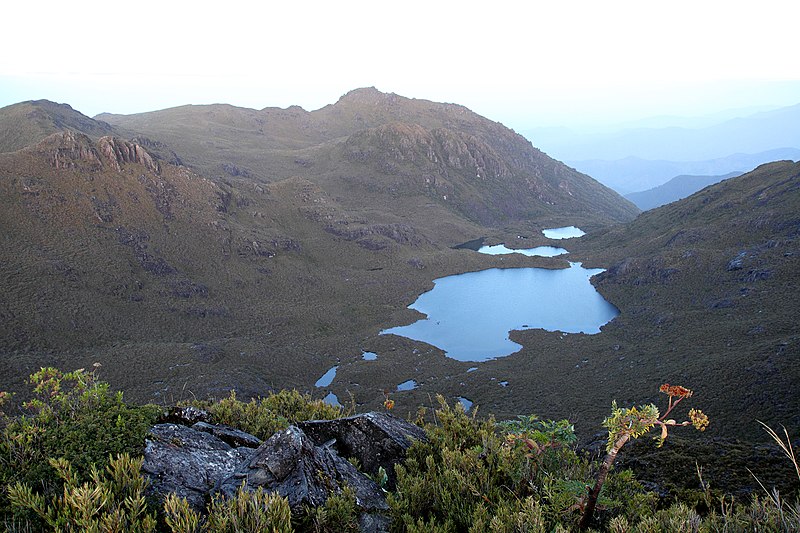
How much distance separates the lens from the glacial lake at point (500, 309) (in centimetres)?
6600

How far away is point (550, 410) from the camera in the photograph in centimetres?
3812

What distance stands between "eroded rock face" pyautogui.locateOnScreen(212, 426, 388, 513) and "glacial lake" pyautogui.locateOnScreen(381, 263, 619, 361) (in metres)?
54.3

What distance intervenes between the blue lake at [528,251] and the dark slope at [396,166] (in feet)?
88.6

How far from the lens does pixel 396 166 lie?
498 feet

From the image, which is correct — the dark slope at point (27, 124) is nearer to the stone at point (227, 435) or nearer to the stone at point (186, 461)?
the stone at point (227, 435)


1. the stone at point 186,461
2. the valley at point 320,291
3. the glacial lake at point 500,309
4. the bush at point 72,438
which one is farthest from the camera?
the glacial lake at point 500,309

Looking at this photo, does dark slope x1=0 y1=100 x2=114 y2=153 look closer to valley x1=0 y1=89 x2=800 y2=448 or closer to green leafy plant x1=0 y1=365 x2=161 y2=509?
valley x1=0 y1=89 x2=800 y2=448

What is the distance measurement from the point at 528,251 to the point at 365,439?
119040 mm

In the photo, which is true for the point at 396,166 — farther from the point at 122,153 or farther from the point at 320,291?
the point at 122,153

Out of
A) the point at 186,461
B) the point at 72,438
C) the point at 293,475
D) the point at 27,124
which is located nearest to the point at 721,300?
the point at 293,475

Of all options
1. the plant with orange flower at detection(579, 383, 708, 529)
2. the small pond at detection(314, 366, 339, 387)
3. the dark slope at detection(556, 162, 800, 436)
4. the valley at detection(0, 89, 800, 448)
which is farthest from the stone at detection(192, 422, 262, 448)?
the small pond at detection(314, 366, 339, 387)

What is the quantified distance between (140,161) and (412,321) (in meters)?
57.5

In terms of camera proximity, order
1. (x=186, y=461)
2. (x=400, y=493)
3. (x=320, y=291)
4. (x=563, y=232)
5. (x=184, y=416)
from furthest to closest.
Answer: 1. (x=563, y=232)
2. (x=320, y=291)
3. (x=184, y=416)
4. (x=400, y=493)
5. (x=186, y=461)

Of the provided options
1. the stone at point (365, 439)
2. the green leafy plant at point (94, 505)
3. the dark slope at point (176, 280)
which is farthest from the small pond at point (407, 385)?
the green leafy plant at point (94, 505)
